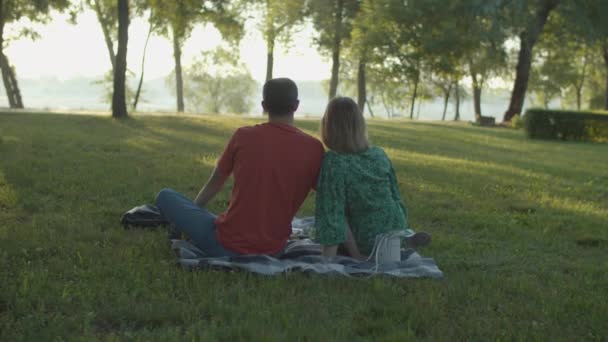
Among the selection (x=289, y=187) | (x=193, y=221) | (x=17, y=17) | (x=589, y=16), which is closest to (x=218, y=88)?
(x=17, y=17)

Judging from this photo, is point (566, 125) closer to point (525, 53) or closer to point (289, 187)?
point (525, 53)

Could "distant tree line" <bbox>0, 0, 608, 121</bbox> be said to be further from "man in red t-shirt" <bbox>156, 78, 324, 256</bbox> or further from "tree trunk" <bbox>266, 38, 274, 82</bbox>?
"man in red t-shirt" <bbox>156, 78, 324, 256</bbox>

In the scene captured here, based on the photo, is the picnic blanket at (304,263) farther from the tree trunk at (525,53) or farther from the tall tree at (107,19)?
the tall tree at (107,19)

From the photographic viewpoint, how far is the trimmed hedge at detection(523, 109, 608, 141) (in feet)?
78.1

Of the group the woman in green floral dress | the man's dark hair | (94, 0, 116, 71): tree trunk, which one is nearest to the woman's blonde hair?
the woman in green floral dress

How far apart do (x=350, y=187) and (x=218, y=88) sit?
100316mm

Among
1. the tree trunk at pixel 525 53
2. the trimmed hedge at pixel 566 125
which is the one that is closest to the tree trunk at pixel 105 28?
the tree trunk at pixel 525 53

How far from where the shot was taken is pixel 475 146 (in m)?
18.7

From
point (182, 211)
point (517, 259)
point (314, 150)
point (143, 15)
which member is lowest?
point (517, 259)

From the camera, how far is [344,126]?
4977 mm

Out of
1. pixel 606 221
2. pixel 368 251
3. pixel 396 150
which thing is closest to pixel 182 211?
pixel 368 251

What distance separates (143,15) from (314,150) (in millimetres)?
37394

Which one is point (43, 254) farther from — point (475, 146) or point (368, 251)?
point (475, 146)

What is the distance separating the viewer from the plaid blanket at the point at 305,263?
15.5 ft
